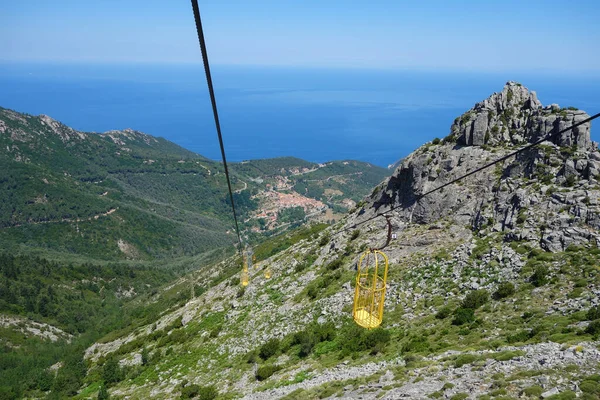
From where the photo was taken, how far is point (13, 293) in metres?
112

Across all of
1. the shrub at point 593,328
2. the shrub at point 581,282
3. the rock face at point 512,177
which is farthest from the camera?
the rock face at point 512,177

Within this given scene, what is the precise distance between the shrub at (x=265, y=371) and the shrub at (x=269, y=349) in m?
2.58

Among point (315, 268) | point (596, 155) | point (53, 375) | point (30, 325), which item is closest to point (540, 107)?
point (596, 155)

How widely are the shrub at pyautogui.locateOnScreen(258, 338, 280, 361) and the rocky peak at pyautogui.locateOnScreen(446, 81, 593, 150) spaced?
29.5 metres

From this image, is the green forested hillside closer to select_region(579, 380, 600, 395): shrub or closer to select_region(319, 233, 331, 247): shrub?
select_region(319, 233, 331, 247): shrub

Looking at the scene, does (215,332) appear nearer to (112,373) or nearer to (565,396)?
(112,373)

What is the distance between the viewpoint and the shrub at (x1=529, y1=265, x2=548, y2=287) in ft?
78.4

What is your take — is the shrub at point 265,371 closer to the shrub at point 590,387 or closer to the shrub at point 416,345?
the shrub at point 416,345

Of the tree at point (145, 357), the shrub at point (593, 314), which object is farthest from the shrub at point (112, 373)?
the shrub at point (593, 314)

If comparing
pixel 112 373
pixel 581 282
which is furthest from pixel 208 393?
pixel 581 282

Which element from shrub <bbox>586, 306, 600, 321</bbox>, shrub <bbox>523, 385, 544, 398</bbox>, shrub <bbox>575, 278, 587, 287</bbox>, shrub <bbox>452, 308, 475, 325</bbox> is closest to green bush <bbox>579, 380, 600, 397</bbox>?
shrub <bbox>523, 385, 544, 398</bbox>

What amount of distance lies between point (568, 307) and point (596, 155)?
16.8 m

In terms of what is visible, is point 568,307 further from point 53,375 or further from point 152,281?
point 152,281

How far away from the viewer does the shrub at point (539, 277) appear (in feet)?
78.4
